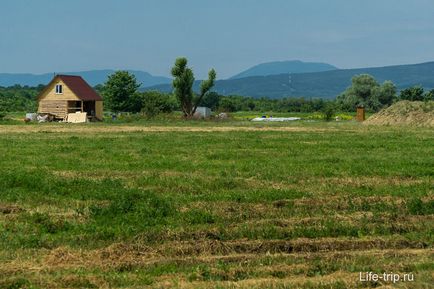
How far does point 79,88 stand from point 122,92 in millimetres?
10243

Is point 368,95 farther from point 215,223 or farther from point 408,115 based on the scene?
point 215,223

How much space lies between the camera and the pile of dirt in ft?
170

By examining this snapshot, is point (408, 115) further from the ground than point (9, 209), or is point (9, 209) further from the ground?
point (408, 115)

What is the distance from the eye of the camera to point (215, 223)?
982 cm

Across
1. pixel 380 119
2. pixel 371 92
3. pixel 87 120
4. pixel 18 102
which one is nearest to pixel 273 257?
pixel 380 119

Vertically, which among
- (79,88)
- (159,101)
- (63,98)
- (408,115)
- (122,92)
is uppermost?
(79,88)

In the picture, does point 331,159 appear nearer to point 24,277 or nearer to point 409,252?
point 409,252

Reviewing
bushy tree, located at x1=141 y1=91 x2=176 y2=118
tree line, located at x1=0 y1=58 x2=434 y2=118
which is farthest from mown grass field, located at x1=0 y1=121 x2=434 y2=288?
bushy tree, located at x1=141 y1=91 x2=176 y2=118

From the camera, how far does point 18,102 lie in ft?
349

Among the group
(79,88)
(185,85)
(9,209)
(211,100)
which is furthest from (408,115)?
(211,100)

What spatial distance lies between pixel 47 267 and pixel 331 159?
13.0 metres

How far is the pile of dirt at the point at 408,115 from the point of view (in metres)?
51.8

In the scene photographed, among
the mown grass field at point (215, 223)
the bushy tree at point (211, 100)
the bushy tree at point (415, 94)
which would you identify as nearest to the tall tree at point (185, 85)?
the bushy tree at point (415, 94)

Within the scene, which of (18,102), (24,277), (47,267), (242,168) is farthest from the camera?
(18,102)
